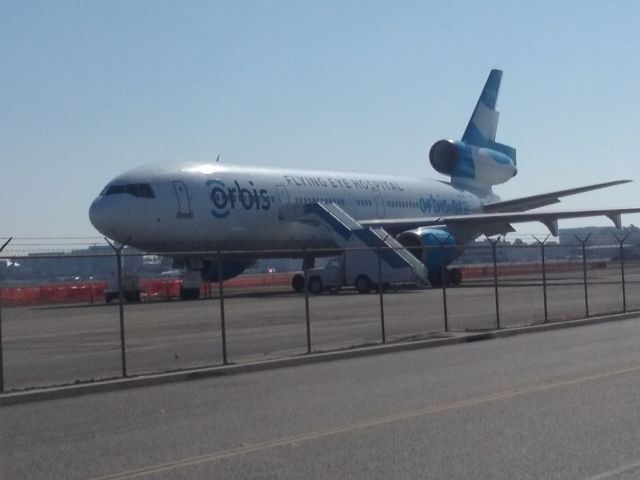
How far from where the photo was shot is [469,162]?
178 ft

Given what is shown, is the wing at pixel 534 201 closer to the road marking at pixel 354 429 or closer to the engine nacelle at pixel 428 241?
the engine nacelle at pixel 428 241

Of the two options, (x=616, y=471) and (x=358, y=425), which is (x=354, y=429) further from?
(x=616, y=471)

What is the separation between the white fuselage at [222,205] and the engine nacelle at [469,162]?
6.49 metres

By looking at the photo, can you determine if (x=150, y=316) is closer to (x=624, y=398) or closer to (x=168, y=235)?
(x=168, y=235)

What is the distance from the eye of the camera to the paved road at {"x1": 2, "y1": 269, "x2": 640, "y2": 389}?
56.1 feet

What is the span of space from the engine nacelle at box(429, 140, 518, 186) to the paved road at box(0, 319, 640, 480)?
38.1 metres

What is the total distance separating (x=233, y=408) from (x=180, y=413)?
58 centimetres

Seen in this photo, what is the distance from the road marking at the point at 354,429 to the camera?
8.35 meters

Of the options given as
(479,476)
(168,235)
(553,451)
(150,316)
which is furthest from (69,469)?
(168,235)

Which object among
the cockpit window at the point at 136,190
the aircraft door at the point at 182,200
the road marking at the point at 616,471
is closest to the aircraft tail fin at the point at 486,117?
the aircraft door at the point at 182,200

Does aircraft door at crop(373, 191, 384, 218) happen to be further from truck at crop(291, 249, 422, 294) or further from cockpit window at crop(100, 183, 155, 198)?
cockpit window at crop(100, 183, 155, 198)

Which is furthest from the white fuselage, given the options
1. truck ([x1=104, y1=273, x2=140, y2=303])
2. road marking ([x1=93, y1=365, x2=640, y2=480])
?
road marking ([x1=93, y1=365, x2=640, y2=480])

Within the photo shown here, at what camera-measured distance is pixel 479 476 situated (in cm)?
771

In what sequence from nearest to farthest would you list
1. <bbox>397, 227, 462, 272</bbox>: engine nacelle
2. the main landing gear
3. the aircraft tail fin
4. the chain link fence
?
the chain link fence
<bbox>397, 227, 462, 272</bbox>: engine nacelle
the main landing gear
the aircraft tail fin
